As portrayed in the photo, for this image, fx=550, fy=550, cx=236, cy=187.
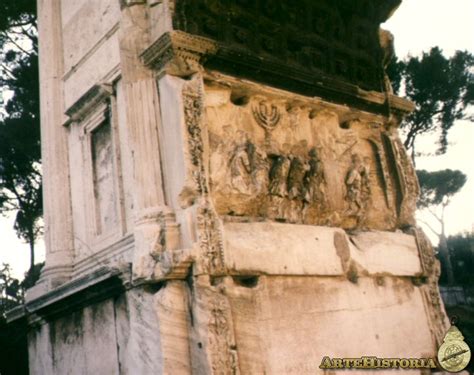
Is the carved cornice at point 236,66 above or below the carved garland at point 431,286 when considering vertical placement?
above

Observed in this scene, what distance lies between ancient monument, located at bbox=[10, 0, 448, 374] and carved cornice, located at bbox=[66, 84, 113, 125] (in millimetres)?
24

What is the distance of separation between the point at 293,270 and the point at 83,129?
7.98 ft

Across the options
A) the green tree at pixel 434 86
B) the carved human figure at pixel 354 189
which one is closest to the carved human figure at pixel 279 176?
the carved human figure at pixel 354 189

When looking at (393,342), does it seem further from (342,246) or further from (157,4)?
(157,4)

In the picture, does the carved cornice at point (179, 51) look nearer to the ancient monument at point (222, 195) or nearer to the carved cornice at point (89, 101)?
the ancient monument at point (222, 195)

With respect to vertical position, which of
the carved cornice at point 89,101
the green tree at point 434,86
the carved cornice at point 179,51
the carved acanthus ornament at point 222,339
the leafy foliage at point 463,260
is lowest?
the carved acanthus ornament at point 222,339

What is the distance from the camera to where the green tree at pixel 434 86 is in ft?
42.8

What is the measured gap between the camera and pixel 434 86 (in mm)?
13078

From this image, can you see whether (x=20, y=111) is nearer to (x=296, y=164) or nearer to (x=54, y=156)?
(x=54, y=156)

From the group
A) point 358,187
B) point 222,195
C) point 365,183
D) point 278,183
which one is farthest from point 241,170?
point 365,183

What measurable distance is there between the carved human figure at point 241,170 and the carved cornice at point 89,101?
49.0 inches

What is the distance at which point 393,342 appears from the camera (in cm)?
468

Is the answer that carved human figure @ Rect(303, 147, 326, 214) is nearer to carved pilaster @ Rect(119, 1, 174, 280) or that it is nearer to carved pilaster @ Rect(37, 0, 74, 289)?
carved pilaster @ Rect(119, 1, 174, 280)

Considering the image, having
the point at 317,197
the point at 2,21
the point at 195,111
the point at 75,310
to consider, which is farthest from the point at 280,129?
the point at 2,21
